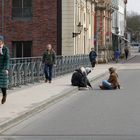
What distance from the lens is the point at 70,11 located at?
47.4m

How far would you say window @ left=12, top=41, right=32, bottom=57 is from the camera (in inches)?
1853

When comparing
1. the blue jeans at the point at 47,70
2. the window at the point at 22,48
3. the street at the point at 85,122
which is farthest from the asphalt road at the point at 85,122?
the window at the point at 22,48

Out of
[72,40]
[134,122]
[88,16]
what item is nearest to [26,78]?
[134,122]

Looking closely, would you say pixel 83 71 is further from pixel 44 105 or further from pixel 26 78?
pixel 44 105

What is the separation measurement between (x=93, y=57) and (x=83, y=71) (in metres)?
24.3

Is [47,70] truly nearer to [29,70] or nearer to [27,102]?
[29,70]

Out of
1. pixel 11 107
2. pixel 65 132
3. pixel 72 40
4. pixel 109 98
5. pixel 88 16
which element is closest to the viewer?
pixel 65 132

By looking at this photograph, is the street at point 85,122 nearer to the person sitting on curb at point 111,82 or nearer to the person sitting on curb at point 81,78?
the person sitting on curb at point 111,82

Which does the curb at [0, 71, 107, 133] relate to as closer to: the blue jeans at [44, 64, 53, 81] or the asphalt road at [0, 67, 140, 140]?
the asphalt road at [0, 67, 140, 140]

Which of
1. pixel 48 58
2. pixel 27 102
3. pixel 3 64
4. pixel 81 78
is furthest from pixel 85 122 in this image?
pixel 48 58

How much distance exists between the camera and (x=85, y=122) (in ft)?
45.4

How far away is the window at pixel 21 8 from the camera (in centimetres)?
4719

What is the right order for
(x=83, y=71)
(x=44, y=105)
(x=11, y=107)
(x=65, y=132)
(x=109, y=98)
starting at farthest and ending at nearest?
(x=83, y=71) → (x=109, y=98) → (x=44, y=105) → (x=11, y=107) → (x=65, y=132)

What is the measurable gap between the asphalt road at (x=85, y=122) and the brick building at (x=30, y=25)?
26715mm
